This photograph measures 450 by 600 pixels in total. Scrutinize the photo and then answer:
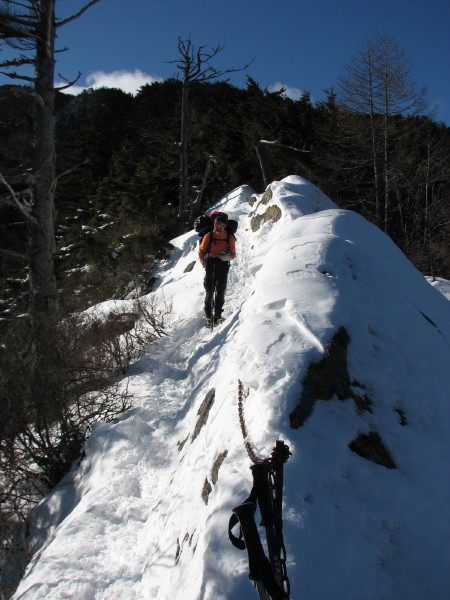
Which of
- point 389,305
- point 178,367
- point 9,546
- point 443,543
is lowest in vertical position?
point 9,546

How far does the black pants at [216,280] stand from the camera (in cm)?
596

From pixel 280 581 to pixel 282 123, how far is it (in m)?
18.5

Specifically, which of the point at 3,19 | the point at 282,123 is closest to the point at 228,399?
the point at 3,19

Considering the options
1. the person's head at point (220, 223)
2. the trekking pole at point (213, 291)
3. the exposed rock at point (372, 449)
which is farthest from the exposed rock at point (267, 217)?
the exposed rock at point (372, 449)

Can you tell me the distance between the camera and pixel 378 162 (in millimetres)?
14711

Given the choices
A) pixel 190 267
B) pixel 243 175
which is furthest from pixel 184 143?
pixel 190 267

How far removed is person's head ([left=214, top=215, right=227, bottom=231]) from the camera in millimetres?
5797

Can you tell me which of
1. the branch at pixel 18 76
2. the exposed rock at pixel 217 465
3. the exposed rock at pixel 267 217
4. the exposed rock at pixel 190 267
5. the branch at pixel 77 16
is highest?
the branch at pixel 77 16

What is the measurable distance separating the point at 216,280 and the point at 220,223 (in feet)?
2.94

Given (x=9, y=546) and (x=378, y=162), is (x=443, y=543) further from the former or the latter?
(x=378, y=162)

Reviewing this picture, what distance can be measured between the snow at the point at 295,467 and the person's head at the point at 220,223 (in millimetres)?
1533

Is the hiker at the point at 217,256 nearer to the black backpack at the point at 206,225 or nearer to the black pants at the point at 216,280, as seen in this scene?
the black pants at the point at 216,280

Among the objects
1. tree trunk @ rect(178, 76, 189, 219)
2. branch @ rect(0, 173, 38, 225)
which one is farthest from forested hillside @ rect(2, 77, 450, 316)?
branch @ rect(0, 173, 38, 225)

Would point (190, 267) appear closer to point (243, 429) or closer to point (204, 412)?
point (204, 412)
